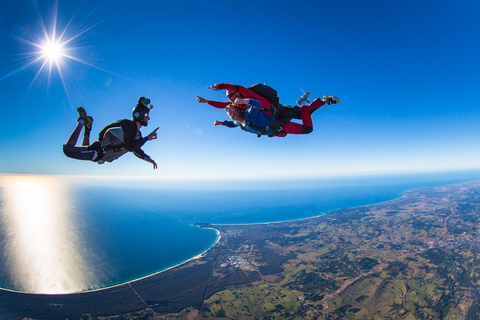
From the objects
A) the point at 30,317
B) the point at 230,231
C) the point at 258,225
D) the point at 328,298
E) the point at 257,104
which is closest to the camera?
the point at 257,104

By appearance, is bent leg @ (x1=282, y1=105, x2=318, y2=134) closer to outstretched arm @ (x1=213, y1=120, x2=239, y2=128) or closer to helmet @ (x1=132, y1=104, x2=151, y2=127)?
outstretched arm @ (x1=213, y1=120, x2=239, y2=128)

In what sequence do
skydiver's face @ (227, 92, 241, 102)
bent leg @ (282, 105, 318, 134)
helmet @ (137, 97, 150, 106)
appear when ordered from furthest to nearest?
1. bent leg @ (282, 105, 318, 134)
2. skydiver's face @ (227, 92, 241, 102)
3. helmet @ (137, 97, 150, 106)

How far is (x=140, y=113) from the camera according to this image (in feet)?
11.1

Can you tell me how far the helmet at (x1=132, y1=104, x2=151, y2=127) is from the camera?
11.1 ft

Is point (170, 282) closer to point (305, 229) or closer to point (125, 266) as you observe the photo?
point (125, 266)

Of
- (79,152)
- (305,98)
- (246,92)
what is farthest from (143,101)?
(305,98)

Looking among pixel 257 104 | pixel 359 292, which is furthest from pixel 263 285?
pixel 257 104

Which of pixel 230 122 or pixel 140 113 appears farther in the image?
pixel 230 122

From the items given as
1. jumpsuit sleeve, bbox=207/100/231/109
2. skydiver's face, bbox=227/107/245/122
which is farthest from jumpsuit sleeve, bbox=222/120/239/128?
skydiver's face, bbox=227/107/245/122

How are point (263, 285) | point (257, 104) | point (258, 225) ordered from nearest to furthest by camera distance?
point (257, 104), point (263, 285), point (258, 225)

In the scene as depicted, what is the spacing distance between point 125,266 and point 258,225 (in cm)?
4571

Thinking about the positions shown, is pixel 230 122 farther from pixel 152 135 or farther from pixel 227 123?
pixel 152 135

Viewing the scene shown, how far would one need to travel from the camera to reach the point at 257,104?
342cm

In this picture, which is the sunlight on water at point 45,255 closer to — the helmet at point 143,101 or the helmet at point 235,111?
the helmet at point 143,101
